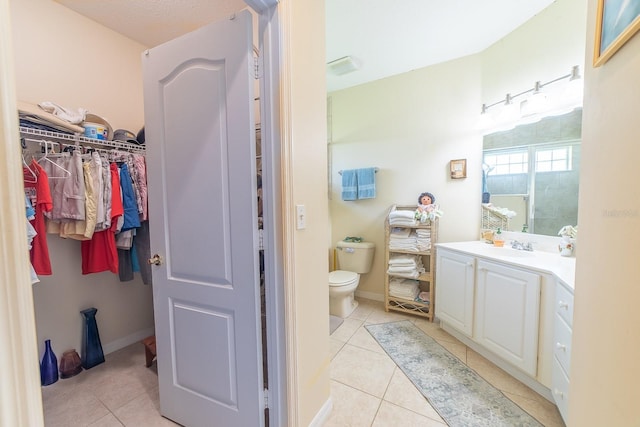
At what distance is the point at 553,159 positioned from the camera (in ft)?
6.04

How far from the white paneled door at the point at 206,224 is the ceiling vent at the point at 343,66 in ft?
4.98

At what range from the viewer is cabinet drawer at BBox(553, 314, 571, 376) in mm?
1218

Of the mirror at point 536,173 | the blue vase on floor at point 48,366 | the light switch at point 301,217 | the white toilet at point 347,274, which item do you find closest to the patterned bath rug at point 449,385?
the white toilet at point 347,274

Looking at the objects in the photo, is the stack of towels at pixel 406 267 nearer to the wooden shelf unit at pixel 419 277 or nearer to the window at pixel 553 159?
the wooden shelf unit at pixel 419 277

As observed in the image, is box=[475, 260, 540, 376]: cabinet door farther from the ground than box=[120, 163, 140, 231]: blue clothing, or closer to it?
closer to it

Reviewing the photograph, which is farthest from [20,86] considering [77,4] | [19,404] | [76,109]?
[19,404]

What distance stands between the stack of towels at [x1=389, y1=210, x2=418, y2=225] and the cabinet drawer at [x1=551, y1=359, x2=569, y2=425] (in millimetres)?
1418

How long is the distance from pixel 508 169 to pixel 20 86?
12.0 ft

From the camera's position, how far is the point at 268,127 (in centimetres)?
106

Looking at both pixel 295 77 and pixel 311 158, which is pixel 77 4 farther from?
pixel 311 158

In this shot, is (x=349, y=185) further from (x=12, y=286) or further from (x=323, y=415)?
(x=12, y=286)

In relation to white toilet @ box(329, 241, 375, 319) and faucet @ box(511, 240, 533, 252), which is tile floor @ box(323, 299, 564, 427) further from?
faucet @ box(511, 240, 533, 252)

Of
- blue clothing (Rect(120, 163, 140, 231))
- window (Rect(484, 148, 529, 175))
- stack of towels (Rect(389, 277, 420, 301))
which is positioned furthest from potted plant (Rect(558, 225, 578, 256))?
blue clothing (Rect(120, 163, 140, 231))

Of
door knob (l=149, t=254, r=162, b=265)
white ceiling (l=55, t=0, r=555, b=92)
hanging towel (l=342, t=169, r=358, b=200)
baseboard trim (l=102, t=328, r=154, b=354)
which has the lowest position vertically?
baseboard trim (l=102, t=328, r=154, b=354)
